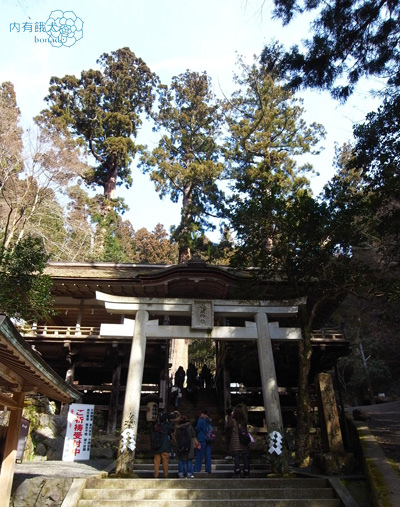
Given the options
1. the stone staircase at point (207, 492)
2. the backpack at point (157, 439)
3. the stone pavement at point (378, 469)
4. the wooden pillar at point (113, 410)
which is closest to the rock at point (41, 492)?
the stone pavement at point (378, 469)

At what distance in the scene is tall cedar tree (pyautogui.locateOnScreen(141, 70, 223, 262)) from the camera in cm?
2403

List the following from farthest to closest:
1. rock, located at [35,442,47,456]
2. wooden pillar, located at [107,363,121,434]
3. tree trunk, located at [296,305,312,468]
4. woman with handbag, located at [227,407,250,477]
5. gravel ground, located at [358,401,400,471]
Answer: wooden pillar, located at [107,363,121,434] < rock, located at [35,442,47,456] < tree trunk, located at [296,305,312,468] < woman with handbag, located at [227,407,250,477] < gravel ground, located at [358,401,400,471]

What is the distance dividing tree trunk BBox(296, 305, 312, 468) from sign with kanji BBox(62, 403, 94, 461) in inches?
221

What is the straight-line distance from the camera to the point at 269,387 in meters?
9.18

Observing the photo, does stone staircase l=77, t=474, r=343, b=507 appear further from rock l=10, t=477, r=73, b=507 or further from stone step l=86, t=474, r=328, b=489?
rock l=10, t=477, r=73, b=507

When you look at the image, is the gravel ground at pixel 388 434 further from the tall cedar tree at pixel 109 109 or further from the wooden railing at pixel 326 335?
the tall cedar tree at pixel 109 109

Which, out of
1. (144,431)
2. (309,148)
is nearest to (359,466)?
(144,431)

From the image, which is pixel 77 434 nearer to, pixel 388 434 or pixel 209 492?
pixel 209 492

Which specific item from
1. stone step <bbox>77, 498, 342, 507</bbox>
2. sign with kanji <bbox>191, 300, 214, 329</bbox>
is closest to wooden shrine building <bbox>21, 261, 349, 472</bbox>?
sign with kanji <bbox>191, 300, 214, 329</bbox>

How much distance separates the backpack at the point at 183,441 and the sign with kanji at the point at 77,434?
4.12 metres

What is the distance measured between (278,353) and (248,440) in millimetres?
6883

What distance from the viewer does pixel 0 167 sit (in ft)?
51.5

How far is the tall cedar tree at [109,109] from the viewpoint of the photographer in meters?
28.0

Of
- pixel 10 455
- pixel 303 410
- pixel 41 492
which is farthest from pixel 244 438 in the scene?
pixel 10 455
